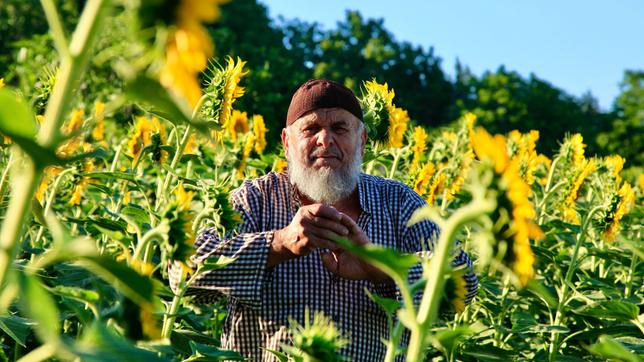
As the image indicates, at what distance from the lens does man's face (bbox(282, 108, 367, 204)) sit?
3234mm

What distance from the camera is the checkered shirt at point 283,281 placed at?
8.95 feet

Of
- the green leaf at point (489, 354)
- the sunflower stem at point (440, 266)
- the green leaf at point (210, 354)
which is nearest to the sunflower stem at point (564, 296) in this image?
the green leaf at point (489, 354)

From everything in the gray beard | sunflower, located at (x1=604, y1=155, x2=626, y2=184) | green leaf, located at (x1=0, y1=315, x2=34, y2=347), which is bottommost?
green leaf, located at (x1=0, y1=315, x2=34, y2=347)

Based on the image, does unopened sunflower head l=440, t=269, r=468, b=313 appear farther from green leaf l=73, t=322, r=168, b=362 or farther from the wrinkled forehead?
the wrinkled forehead

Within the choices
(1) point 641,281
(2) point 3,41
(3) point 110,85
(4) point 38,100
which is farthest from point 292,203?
(2) point 3,41

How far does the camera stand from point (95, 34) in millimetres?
1018

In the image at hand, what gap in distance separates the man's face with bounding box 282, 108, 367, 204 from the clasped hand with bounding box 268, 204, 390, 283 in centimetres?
61

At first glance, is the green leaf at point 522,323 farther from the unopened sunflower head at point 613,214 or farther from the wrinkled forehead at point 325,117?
the wrinkled forehead at point 325,117

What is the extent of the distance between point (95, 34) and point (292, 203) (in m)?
2.25

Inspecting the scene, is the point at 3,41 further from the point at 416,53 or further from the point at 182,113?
the point at 182,113

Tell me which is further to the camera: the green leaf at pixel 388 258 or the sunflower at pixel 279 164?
the sunflower at pixel 279 164

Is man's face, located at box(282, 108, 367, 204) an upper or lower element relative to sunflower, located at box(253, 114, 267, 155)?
lower

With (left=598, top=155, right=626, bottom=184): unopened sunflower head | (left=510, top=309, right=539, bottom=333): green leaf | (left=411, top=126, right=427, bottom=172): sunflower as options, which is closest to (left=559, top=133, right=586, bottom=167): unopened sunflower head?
(left=598, top=155, right=626, bottom=184): unopened sunflower head

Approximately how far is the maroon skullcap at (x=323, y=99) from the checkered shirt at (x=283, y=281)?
30 cm
